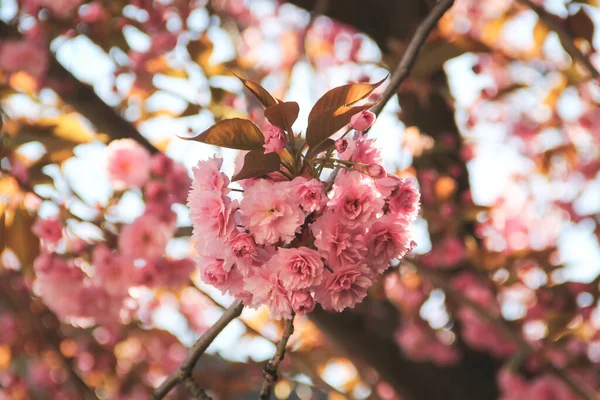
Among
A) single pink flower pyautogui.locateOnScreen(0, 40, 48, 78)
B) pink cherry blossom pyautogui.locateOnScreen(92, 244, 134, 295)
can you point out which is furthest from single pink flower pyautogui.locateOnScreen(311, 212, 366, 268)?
single pink flower pyautogui.locateOnScreen(0, 40, 48, 78)

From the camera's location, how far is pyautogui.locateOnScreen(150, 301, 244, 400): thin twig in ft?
2.82

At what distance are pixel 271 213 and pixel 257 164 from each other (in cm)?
6

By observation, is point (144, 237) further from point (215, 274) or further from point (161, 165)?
point (215, 274)

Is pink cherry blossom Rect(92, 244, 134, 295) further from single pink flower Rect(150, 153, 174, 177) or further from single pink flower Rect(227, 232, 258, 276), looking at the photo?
single pink flower Rect(227, 232, 258, 276)

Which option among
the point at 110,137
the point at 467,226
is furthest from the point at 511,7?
the point at 110,137

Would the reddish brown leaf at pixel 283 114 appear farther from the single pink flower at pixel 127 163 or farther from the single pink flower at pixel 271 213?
the single pink flower at pixel 127 163

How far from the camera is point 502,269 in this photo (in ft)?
7.44

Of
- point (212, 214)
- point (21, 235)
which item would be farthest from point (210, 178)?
point (21, 235)

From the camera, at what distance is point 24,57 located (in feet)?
6.14

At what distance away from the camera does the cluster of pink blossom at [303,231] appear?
688mm

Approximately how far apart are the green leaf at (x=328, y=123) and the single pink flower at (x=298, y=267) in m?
0.13

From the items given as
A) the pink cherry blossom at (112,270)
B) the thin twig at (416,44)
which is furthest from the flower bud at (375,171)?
the pink cherry blossom at (112,270)

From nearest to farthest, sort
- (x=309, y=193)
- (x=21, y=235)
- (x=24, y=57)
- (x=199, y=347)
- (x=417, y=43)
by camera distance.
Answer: (x=309, y=193) → (x=199, y=347) → (x=417, y=43) → (x=21, y=235) → (x=24, y=57)

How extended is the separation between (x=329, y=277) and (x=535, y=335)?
221 centimetres
